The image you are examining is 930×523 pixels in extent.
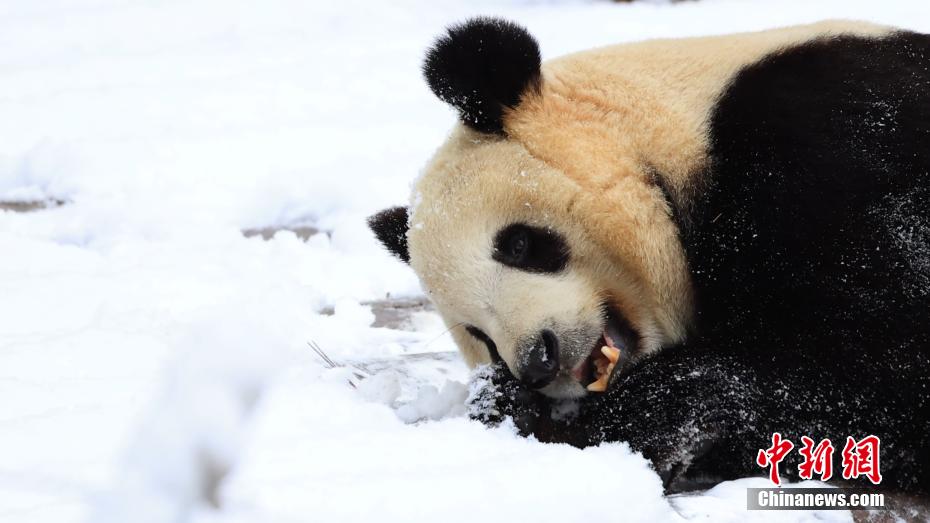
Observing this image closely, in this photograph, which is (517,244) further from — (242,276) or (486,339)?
(242,276)

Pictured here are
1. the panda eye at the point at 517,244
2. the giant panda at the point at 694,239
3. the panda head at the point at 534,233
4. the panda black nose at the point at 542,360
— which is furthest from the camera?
the panda eye at the point at 517,244

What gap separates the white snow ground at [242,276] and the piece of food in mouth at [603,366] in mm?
292

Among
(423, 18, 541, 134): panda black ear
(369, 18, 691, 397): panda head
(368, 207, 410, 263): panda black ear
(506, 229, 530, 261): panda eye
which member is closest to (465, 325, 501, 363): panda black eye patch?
(369, 18, 691, 397): panda head

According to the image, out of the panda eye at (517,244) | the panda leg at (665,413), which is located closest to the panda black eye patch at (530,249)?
the panda eye at (517,244)

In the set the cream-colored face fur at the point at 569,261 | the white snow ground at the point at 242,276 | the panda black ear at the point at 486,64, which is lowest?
the white snow ground at the point at 242,276

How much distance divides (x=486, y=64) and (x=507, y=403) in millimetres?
888

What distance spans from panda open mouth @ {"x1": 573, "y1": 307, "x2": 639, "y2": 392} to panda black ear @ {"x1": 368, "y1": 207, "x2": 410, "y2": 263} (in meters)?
0.74

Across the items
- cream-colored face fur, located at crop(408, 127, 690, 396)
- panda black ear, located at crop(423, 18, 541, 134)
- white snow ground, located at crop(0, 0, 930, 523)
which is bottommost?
white snow ground, located at crop(0, 0, 930, 523)

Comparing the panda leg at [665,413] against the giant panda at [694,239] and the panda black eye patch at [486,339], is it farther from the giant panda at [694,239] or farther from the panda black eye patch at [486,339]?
the panda black eye patch at [486,339]

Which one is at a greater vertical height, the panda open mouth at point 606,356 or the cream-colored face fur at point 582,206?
the cream-colored face fur at point 582,206

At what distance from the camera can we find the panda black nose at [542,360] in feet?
7.79

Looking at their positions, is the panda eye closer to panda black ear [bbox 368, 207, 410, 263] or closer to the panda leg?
the panda leg

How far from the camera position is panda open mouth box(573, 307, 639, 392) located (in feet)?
8.20

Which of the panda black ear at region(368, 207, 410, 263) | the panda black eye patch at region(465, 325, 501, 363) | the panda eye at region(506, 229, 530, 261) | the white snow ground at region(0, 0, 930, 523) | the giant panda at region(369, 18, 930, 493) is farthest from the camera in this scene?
the panda black ear at region(368, 207, 410, 263)
